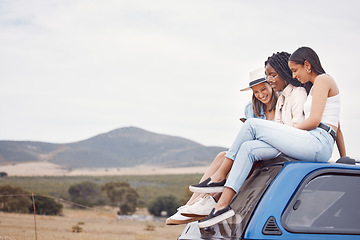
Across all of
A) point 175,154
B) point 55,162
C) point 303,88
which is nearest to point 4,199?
point 303,88

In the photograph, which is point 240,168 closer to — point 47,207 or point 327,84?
point 327,84

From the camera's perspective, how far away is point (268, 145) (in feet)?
13.9

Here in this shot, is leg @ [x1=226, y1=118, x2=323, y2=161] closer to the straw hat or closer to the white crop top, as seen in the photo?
the white crop top

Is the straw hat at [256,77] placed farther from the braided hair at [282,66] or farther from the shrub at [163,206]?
the shrub at [163,206]

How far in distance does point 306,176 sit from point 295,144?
42 centimetres

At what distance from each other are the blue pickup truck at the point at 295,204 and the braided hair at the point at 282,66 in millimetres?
1113

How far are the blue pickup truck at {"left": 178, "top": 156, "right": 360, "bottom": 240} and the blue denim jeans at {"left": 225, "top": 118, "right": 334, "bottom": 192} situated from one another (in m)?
0.10

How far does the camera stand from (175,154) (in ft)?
602

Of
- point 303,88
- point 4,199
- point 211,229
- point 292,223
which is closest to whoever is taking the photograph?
point 292,223

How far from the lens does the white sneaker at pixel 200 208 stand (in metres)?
4.30

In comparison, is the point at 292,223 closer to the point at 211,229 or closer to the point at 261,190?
the point at 261,190

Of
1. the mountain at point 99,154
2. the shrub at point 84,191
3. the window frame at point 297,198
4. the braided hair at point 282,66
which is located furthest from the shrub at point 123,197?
the mountain at point 99,154

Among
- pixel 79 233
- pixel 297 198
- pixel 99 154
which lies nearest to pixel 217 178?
pixel 297 198

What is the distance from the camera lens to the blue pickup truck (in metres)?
3.66
